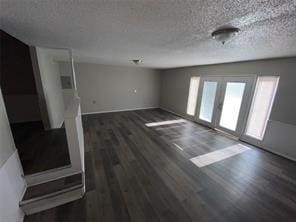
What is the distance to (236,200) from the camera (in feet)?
6.10

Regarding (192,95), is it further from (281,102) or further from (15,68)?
(15,68)

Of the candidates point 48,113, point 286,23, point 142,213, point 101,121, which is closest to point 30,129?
point 48,113

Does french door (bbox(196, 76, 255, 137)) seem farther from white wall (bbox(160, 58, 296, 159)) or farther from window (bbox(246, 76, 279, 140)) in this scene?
white wall (bbox(160, 58, 296, 159))

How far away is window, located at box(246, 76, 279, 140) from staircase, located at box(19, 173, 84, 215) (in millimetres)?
4264

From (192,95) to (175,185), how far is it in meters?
4.13

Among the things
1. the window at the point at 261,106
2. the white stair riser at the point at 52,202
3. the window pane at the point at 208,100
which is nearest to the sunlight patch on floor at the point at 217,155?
the window at the point at 261,106

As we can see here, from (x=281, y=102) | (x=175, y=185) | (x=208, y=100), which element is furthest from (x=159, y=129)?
(x=281, y=102)

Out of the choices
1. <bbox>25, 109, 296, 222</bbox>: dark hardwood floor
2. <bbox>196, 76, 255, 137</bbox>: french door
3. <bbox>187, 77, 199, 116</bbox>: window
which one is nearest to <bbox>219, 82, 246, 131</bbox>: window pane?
<bbox>196, 76, 255, 137</bbox>: french door

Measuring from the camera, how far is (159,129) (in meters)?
4.45

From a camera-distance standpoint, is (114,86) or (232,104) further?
(114,86)

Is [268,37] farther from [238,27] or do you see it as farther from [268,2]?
[268,2]

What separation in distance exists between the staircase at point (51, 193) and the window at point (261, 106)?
4.26 metres

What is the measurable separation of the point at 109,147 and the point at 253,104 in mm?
4011

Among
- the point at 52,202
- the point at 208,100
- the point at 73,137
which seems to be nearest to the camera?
the point at 52,202
